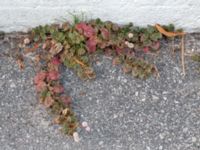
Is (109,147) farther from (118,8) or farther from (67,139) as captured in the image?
(118,8)

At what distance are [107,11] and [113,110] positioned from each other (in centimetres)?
67

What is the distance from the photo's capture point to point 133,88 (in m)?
3.77

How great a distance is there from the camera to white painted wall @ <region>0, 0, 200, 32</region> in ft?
12.4

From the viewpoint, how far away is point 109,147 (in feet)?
11.6

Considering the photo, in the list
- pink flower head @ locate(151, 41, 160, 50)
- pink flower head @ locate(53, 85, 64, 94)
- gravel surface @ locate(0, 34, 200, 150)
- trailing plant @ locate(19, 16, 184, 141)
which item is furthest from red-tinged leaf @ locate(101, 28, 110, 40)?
pink flower head @ locate(53, 85, 64, 94)

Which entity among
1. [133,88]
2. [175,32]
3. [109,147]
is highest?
[175,32]

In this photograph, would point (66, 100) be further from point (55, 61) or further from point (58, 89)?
point (55, 61)

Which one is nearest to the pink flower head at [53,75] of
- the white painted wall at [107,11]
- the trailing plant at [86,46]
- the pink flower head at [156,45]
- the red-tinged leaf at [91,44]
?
the trailing plant at [86,46]

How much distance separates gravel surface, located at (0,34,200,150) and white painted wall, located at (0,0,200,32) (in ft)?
0.73

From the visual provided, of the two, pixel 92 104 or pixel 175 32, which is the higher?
pixel 175 32

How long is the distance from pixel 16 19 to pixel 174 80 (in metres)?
1.14

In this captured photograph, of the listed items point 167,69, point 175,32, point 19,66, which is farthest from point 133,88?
point 19,66

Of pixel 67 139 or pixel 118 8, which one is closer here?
pixel 67 139

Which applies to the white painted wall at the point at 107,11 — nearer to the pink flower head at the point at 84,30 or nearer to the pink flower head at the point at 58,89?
the pink flower head at the point at 84,30
